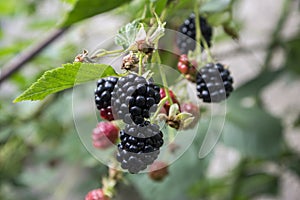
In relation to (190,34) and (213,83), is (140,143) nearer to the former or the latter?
(213,83)

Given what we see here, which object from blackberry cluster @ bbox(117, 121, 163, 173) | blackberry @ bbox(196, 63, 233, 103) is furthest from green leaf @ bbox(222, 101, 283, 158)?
blackberry cluster @ bbox(117, 121, 163, 173)

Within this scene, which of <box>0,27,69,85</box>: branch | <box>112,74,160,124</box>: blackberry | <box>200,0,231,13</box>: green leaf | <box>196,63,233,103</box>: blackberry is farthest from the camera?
<box>0,27,69,85</box>: branch

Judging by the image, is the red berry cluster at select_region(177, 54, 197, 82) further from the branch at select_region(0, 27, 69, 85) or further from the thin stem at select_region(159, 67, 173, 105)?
the branch at select_region(0, 27, 69, 85)

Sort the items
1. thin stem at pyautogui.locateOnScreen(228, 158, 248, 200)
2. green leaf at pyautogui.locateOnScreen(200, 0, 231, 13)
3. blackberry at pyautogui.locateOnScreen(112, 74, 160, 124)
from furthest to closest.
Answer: thin stem at pyautogui.locateOnScreen(228, 158, 248, 200) < green leaf at pyautogui.locateOnScreen(200, 0, 231, 13) < blackberry at pyautogui.locateOnScreen(112, 74, 160, 124)

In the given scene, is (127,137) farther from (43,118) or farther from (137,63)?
(43,118)

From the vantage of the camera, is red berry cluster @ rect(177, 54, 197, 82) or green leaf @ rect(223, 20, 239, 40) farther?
green leaf @ rect(223, 20, 239, 40)

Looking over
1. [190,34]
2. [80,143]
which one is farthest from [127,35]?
[80,143]
